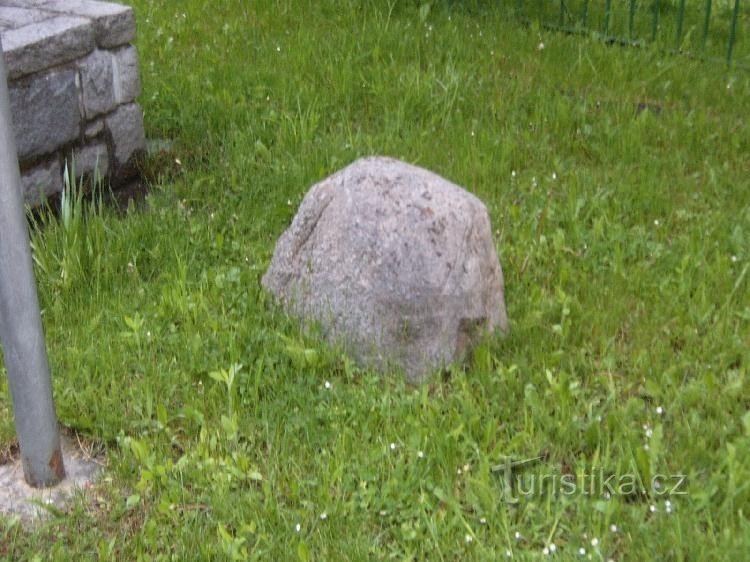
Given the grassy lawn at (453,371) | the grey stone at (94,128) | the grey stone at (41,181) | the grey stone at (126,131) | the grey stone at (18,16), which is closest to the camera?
the grassy lawn at (453,371)

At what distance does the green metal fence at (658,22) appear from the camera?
238 inches

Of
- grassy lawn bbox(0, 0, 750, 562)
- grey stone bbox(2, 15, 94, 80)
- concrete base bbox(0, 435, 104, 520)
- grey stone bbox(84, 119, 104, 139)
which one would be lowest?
concrete base bbox(0, 435, 104, 520)

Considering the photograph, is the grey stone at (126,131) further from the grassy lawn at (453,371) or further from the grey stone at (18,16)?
the grey stone at (18,16)

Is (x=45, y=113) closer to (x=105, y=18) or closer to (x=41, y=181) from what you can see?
(x=41, y=181)

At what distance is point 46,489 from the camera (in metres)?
3.00

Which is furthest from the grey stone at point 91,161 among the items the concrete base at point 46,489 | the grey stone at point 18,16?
the concrete base at point 46,489

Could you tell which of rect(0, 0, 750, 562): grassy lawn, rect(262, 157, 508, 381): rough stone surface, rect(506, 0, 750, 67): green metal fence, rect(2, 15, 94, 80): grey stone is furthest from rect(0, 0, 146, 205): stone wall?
rect(506, 0, 750, 67): green metal fence

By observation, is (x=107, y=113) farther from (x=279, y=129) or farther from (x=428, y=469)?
(x=428, y=469)

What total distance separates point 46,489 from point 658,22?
4877 millimetres

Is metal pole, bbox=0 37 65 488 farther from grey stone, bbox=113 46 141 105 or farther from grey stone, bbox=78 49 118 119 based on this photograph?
grey stone, bbox=113 46 141 105

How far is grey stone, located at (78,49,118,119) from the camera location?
4438 millimetres

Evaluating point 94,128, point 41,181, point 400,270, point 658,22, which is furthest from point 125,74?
point 658,22

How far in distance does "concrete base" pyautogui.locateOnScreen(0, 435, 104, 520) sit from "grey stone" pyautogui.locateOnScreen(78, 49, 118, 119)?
1.78 metres

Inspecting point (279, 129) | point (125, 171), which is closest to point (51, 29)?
point (125, 171)
